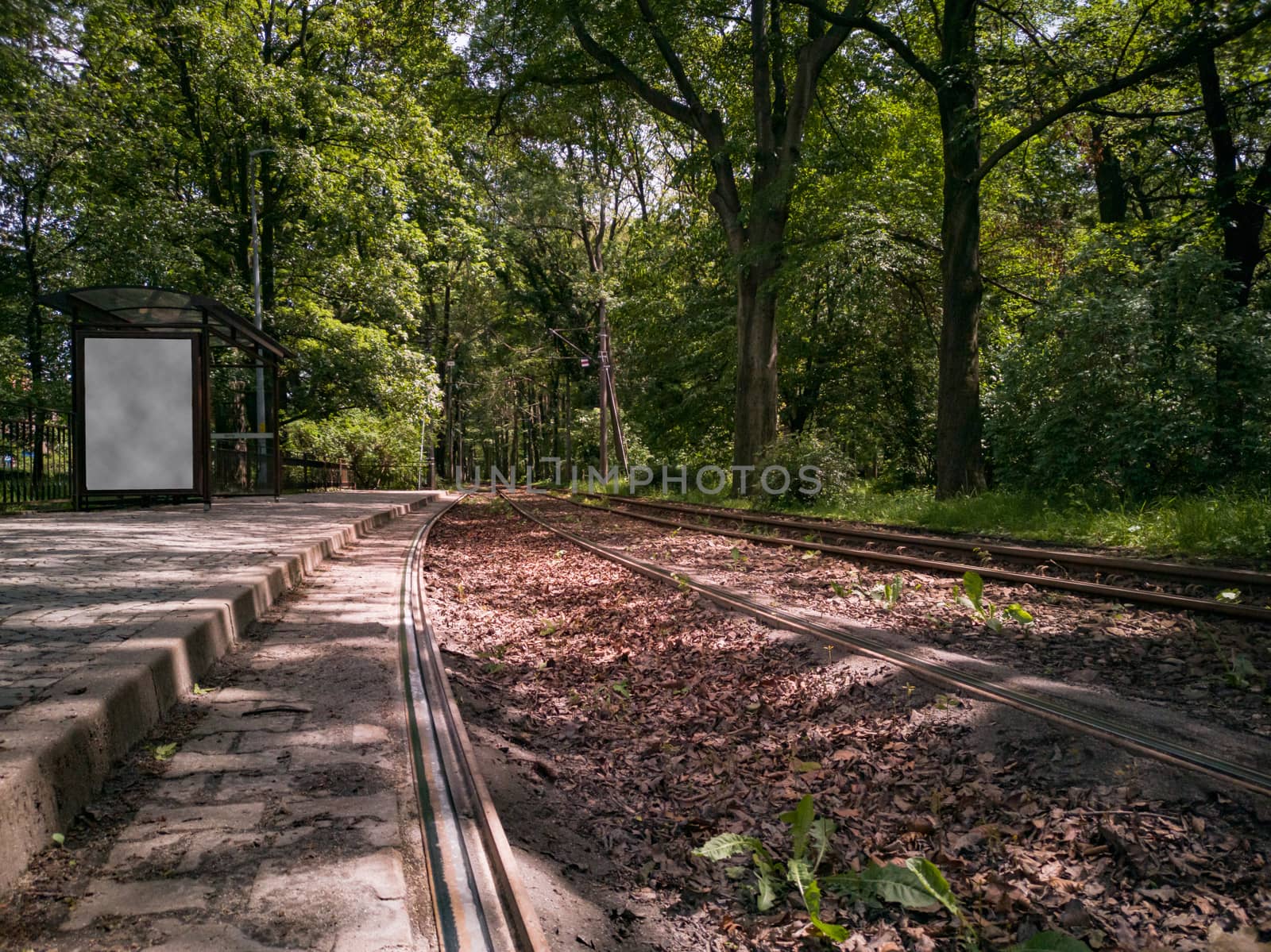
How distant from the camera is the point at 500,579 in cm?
884

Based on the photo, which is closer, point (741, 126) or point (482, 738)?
point (482, 738)

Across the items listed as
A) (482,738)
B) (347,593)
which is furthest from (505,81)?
(482,738)

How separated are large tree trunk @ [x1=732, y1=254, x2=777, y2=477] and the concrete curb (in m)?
15.1

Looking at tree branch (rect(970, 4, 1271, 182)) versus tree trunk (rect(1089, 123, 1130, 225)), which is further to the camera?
tree trunk (rect(1089, 123, 1130, 225))

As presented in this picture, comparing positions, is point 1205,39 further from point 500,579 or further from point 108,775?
point 108,775

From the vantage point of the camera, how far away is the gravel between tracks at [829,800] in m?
2.31

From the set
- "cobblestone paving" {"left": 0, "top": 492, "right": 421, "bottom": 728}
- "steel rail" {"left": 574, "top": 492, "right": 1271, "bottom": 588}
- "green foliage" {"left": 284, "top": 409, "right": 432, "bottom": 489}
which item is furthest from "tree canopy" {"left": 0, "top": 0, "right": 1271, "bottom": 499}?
"cobblestone paving" {"left": 0, "top": 492, "right": 421, "bottom": 728}

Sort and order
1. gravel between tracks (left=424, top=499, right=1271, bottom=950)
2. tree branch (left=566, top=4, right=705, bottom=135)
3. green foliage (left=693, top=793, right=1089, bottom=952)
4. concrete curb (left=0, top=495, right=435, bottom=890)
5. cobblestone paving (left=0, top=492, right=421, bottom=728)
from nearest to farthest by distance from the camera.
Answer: concrete curb (left=0, top=495, right=435, bottom=890) → green foliage (left=693, top=793, right=1089, bottom=952) → gravel between tracks (left=424, top=499, right=1271, bottom=950) → cobblestone paving (left=0, top=492, right=421, bottom=728) → tree branch (left=566, top=4, right=705, bottom=135)

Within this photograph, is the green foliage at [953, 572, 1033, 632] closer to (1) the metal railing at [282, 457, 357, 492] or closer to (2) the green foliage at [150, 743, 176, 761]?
(2) the green foliage at [150, 743, 176, 761]

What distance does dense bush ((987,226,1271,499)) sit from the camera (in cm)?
1056

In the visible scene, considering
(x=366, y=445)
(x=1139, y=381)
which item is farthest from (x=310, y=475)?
(x=1139, y=381)

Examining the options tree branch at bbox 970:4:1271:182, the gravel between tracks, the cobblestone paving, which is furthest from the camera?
tree branch at bbox 970:4:1271:182

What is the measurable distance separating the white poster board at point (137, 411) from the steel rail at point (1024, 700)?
9061mm

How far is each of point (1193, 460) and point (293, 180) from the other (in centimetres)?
2393
